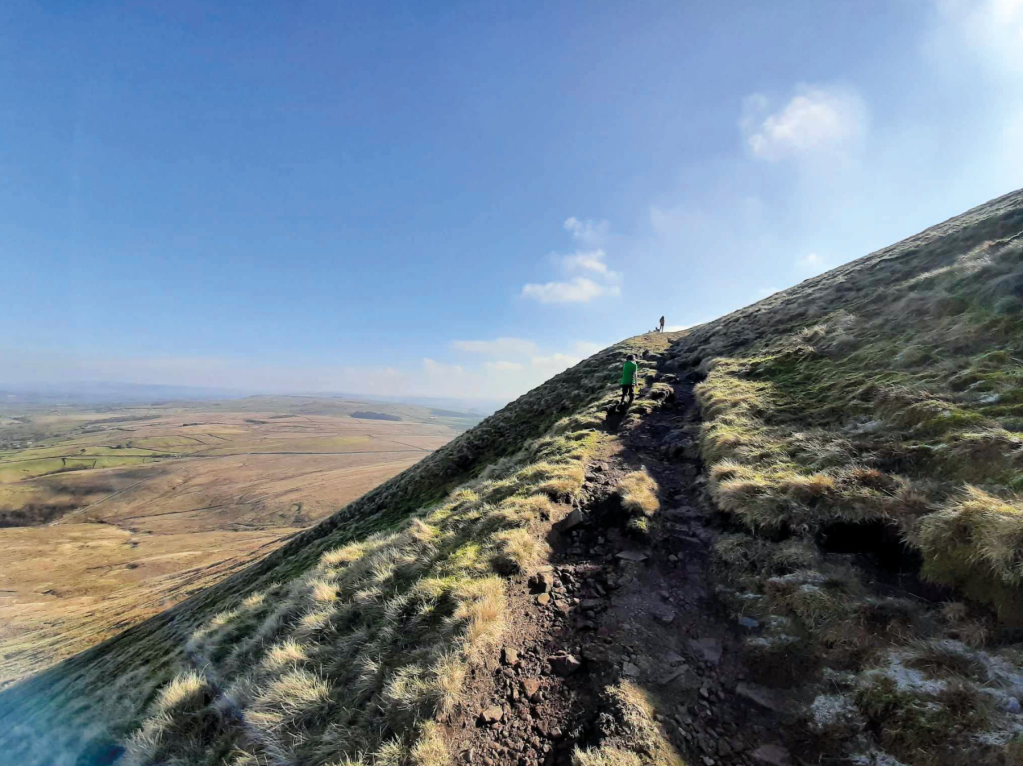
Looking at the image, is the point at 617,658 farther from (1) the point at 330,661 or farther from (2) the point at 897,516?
(2) the point at 897,516

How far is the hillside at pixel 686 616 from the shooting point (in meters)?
4.66

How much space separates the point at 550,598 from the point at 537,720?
226 centimetres

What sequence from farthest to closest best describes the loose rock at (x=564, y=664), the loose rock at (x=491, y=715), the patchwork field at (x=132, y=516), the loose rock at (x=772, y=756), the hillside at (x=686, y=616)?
the patchwork field at (x=132, y=516)
the loose rock at (x=564, y=664)
the loose rock at (x=491, y=715)
the hillside at (x=686, y=616)
the loose rock at (x=772, y=756)

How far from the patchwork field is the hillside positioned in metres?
23.8

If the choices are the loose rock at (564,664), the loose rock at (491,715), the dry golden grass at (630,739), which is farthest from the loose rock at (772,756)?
the loose rock at (491,715)

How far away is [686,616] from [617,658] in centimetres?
168

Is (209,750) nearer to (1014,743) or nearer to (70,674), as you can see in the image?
(1014,743)

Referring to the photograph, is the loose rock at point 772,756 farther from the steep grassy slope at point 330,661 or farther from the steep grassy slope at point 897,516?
the steep grassy slope at point 330,661

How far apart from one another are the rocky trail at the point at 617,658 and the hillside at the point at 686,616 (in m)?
0.04

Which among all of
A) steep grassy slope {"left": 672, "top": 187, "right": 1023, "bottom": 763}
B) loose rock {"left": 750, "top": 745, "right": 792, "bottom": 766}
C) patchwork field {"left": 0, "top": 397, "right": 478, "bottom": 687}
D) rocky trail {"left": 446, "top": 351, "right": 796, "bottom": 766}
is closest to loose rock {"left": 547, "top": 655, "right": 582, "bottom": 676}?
rocky trail {"left": 446, "top": 351, "right": 796, "bottom": 766}

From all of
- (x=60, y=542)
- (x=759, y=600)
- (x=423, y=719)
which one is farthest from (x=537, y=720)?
(x=60, y=542)

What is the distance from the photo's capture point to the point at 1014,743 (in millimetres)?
3572

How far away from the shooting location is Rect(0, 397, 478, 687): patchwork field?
3272 centimetres

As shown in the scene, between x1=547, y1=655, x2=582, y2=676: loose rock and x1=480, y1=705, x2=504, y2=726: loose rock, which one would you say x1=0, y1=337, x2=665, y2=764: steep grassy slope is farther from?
x1=547, y1=655, x2=582, y2=676: loose rock
